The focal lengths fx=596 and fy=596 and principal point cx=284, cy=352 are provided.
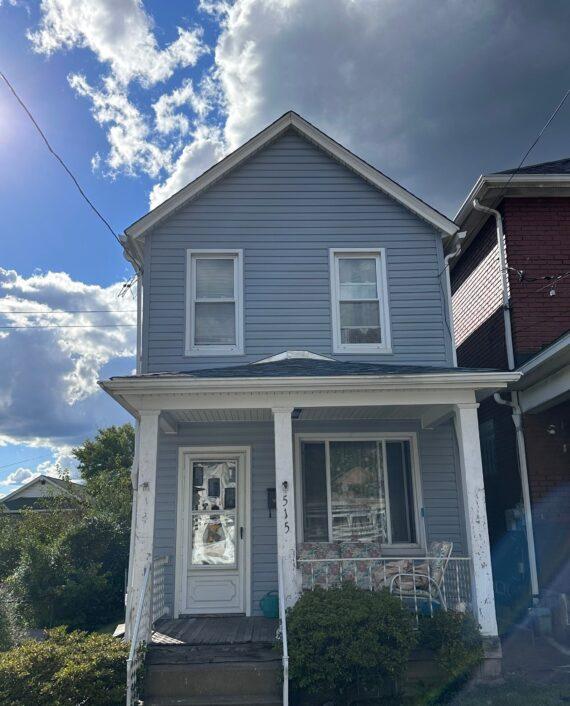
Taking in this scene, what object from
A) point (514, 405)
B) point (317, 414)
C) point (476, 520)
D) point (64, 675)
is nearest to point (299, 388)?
point (317, 414)

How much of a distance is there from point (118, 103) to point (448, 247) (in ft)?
18.1

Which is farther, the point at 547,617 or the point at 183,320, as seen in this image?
the point at 183,320

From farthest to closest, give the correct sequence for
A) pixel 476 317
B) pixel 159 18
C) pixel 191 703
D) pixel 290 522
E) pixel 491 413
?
1. pixel 476 317
2. pixel 491 413
3. pixel 159 18
4. pixel 290 522
5. pixel 191 703

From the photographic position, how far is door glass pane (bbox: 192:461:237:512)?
8102 millimetres

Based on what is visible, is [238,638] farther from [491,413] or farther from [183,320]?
[491,413]

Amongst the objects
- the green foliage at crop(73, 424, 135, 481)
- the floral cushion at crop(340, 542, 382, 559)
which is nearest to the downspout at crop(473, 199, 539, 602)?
the floral cushion at crop(340, 542, 382, 559)

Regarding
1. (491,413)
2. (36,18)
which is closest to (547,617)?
(491,413)

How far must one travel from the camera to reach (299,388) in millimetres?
6508

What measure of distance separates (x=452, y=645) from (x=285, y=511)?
6.67 feet

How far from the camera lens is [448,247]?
939 cm

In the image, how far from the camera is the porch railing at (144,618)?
210 inches

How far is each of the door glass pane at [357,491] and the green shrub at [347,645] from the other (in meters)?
2.47

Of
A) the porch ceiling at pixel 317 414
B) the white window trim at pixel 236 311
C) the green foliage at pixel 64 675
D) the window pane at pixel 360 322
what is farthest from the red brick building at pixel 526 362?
the green foliage at pixel 64 675

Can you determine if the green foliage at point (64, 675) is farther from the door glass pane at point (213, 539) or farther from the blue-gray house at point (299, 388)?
the door glass pane at point (213, 539)
